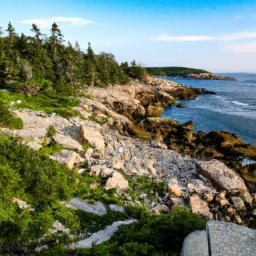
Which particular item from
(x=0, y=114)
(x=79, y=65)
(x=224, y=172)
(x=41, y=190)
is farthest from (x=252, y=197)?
(x=79, y=65)

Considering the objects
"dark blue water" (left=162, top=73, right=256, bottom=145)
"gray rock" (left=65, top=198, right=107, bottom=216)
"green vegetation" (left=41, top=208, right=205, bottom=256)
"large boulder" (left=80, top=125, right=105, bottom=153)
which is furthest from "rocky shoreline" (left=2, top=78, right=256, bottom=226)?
"dark blue water" (left=162, top=73, right=256, bottom=145)

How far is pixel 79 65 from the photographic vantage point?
7056 cm

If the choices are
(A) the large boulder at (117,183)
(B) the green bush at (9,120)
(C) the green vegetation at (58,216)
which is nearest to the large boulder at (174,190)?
(C) the green vegetation at (58,216)

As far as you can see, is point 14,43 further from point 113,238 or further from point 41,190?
point 113,238

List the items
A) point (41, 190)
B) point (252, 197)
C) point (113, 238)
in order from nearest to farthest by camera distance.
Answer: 1. point (113, 238)
2. point (41, 190)
3. point (252, 197)

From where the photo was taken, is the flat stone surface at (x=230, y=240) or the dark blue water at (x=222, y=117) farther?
the dark blue water at (x=222, y=117)

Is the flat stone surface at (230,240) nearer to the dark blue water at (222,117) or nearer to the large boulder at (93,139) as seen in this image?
the large boulder at (93,139)

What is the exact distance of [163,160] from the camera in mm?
29609

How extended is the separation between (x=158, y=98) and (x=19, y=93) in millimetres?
44860

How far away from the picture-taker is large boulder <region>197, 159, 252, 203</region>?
25.0 meters

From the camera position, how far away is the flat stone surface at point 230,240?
9.84 m

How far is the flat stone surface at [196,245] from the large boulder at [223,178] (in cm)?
1481

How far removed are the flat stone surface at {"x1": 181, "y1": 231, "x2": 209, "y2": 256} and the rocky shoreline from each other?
9119 mm

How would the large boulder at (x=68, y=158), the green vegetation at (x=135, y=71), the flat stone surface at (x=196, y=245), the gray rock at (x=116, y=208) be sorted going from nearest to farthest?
the flat stone surface at (x=196, y=245)
the gray rock at (x=116, y=208)
the large boulder at (x=68, y=158)
the green vegetation at (x=135, y=71)
